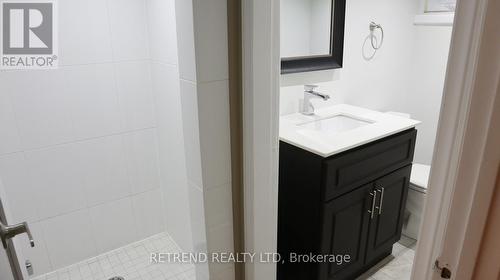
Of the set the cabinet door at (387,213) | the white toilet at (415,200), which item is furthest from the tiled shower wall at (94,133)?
the white toilet at (415,200)

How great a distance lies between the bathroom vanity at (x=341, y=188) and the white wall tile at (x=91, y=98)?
3.22 feet

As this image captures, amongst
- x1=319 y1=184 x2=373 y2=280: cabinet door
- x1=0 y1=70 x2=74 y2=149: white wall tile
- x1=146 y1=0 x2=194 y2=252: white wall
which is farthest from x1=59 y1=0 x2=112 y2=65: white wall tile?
x1=319 y1=184 x2=373 y2=280: cabinet door

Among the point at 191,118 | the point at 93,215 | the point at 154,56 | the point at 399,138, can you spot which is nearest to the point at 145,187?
the point at 93,215

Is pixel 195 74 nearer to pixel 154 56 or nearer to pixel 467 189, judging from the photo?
pixel 467 189

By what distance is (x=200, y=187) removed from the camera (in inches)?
43.7

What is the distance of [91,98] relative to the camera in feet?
5.86

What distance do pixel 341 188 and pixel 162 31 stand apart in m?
1.20

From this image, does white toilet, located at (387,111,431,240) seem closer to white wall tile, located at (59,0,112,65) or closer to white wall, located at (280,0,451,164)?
white wall, located at (280,0,451,164)

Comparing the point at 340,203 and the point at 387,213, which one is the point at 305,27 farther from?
the point at 387,213

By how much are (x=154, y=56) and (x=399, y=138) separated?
141cm

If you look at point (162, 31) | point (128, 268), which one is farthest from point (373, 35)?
point (128, 268)

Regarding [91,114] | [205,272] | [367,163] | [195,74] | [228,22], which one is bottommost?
[205,272]

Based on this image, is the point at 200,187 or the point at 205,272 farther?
the point at 205,272

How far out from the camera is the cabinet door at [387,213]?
1.75 meters
